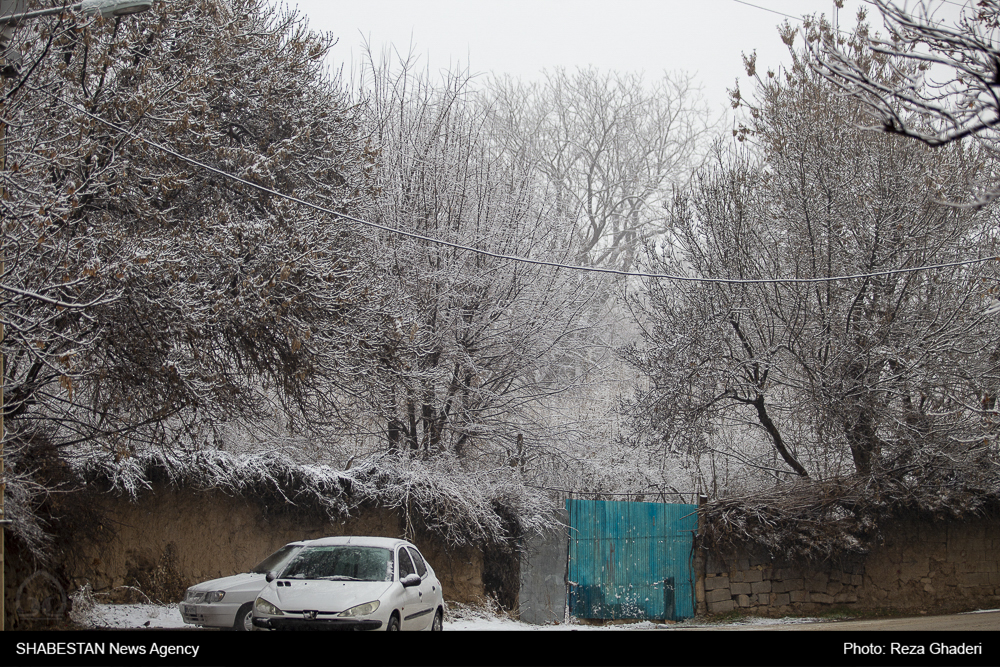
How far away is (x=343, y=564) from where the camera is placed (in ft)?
34.1

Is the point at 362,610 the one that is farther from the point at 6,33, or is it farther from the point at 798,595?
the point at 798,595

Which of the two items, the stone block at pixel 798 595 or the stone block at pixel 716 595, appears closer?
the stone block at pixel 716 595

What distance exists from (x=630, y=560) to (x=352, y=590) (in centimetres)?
752

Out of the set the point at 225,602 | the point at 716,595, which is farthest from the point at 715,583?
the point at 225,602

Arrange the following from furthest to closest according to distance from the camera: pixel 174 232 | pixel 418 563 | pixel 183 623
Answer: pixel 174 232
pixel 183 623
pixel 418 563

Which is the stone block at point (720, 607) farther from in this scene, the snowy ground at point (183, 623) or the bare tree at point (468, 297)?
the bare tree at point (468, 297)

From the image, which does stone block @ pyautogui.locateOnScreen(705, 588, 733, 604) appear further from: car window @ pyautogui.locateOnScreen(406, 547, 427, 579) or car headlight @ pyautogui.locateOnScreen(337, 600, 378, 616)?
car headlight @ pyautogui.locateOnScreen(337, 600, 378, 616)

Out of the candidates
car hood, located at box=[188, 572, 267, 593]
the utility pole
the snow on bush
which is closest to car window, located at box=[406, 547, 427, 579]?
car hood, located at box=[188, 572, 267, 593]

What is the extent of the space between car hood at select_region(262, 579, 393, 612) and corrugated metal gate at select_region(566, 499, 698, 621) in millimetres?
6534

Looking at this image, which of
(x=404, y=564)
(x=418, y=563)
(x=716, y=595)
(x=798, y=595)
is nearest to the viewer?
(x=404, y=564)

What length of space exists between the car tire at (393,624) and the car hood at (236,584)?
7.69ft

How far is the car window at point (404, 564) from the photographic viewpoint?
410 inches

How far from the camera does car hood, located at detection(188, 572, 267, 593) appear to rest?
11.2 m

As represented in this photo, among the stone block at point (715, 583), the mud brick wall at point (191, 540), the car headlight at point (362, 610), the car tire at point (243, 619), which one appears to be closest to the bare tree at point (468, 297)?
the mud brick wall at point (191, 540)
